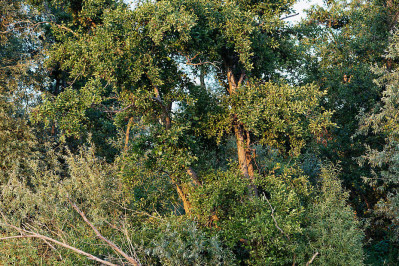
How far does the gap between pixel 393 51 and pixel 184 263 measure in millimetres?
11173

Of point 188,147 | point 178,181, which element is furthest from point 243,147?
point 178,181

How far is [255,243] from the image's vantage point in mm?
9070

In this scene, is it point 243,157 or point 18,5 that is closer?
point 243,157

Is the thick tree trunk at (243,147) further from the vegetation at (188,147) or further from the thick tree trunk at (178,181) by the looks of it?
the thick tree trunk at (178,181)

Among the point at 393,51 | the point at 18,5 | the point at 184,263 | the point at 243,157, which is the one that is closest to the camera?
the point at 184,263

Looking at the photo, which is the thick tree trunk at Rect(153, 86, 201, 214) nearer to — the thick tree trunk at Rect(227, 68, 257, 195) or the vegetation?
the vegetation

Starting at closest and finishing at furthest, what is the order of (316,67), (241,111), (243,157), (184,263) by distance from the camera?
(184,263) < (241,111) < (243,157) < (316,67)

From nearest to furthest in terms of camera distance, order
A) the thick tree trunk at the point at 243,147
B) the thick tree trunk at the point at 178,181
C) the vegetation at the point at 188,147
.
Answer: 1. the vegetation at the point at 188,147
2. the thick tree trunk at the point at 178,181
3. the thick tree trunk at the point at 243,147

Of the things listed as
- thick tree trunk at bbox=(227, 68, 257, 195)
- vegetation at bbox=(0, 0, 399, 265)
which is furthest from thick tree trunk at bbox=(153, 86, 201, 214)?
thick tree trunk at bbox=(227, 68, 257, 195)

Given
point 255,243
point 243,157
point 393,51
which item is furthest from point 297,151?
point 393,51

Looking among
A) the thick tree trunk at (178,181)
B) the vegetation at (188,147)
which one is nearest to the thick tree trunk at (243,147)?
the vegetation at (188,147)

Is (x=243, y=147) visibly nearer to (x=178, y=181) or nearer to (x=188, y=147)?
(x=188, y=147)

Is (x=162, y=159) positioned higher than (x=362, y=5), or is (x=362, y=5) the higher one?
(x=362, y=5)

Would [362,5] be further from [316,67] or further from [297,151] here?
[297,151]
